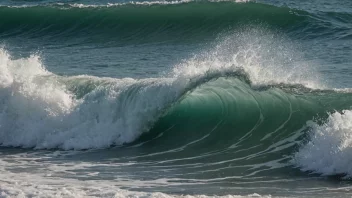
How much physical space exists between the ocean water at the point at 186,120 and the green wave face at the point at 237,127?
19mm

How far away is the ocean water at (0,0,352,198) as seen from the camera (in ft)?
34.1

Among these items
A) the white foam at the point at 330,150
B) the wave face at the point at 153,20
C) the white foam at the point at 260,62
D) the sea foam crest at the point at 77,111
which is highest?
the wave face at the point at 153,20

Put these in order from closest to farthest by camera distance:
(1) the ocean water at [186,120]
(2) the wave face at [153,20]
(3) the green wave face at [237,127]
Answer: (1) the ocean water at [186,120]
(3) the green wave face at [237,127]
(2) the wave face at [153,20]

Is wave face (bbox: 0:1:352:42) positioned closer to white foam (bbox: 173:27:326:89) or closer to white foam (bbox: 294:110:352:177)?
white foam (bbox: 173:27:326:89)

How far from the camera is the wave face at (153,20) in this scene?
71.6 ft

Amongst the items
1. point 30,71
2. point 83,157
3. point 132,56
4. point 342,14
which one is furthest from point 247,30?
point 83,157

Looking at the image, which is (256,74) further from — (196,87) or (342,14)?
(342,14)

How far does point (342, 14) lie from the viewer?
2170cm

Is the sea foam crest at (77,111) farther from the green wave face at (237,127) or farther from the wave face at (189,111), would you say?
the green wave face at (237,127)

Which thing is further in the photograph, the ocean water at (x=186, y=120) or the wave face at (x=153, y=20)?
the wave face at (x=153, y=20)

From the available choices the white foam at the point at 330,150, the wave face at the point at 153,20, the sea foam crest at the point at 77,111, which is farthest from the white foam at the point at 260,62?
the white foam at the point at 330,150

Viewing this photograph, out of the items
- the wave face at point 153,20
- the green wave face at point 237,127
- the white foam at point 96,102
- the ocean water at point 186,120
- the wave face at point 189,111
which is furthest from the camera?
the wave face at point 153,20

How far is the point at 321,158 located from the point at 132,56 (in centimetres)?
Answer: 954

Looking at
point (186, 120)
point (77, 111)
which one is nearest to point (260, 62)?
point (186, 120)
